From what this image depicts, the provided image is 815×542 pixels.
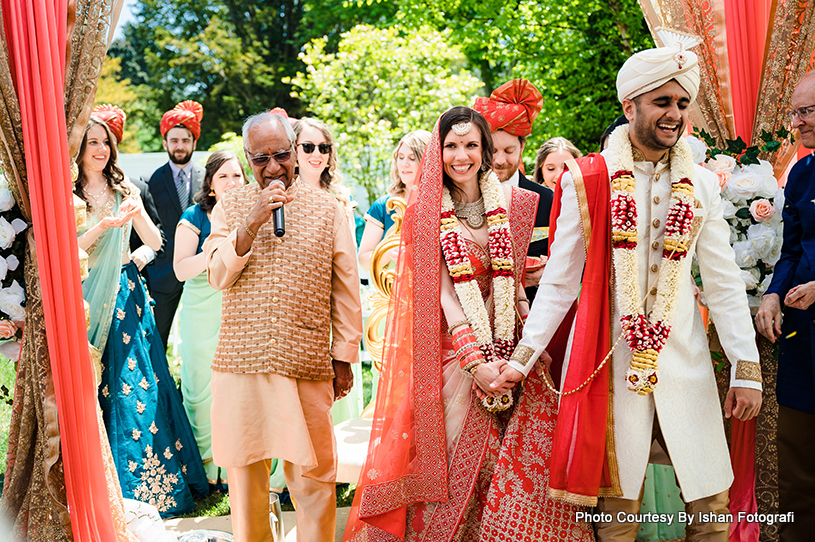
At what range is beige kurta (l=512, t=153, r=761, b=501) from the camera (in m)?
2.75

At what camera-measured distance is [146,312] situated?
15.7 ft

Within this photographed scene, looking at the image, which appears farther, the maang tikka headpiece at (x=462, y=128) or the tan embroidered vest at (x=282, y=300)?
the maang tikka headpiece at (x=462, y=128)

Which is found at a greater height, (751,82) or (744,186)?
(751,82)

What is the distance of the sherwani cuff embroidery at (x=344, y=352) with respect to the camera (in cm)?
338

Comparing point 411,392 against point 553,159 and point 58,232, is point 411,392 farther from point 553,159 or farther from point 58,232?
point 553,159

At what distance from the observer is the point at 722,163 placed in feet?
11.7

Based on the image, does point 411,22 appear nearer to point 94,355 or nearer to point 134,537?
point 94,355

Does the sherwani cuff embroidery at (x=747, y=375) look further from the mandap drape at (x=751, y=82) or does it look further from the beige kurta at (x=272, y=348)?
the beige kurta at (x=272, y=348)

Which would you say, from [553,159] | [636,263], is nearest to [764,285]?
[636,263]

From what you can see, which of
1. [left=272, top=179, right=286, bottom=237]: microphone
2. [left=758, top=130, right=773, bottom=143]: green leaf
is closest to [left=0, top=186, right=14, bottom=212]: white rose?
[left=272, top=179, right=286, bottom=237]: microphone

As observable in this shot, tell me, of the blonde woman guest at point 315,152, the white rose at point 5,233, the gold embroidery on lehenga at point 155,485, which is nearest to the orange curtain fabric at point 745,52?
the blonde woman guest at point 315,152

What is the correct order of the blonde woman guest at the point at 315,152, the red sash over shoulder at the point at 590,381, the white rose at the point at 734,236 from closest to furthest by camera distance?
the red sash over shoulder at the point at 590,381, the white rose at the point at 734,236, the blonde woman guest at the point at 315,152

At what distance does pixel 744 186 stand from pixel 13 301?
3558mm


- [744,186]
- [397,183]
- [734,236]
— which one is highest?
[397,183]
